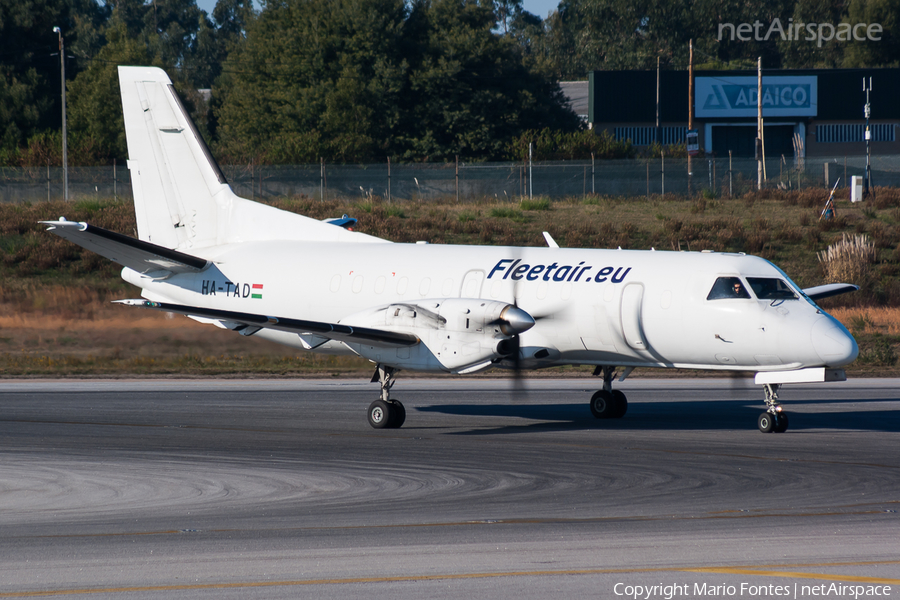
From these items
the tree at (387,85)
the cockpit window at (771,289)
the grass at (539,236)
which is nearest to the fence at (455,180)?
the grass at (539,236)

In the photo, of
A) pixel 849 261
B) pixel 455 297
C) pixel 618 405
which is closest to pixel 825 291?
pixel 618 405

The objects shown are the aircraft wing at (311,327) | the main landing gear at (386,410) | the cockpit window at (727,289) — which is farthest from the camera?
the main landing gear at (386,410)

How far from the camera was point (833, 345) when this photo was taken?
51.6 feet

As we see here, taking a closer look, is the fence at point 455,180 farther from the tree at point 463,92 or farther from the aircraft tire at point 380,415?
the aircraft tire at point 380,415

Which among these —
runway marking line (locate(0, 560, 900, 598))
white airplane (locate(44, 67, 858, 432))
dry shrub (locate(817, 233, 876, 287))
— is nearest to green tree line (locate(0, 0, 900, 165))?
dry shrub (locate(817, 233, 876, 287))

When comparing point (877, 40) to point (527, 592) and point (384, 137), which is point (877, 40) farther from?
point (527, 592)

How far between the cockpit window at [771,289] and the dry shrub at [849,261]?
2561 centimetres

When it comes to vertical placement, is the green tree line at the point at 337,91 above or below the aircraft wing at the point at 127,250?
above

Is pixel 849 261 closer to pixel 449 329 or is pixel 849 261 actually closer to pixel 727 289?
pixel 727 289

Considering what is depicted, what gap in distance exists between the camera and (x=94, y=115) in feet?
215

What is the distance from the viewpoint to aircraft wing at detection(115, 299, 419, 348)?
17062 millimetres

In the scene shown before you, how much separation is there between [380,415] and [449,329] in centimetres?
224

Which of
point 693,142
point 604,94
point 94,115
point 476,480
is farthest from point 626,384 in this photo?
point 604,94

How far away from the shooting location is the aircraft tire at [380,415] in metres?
18.2
